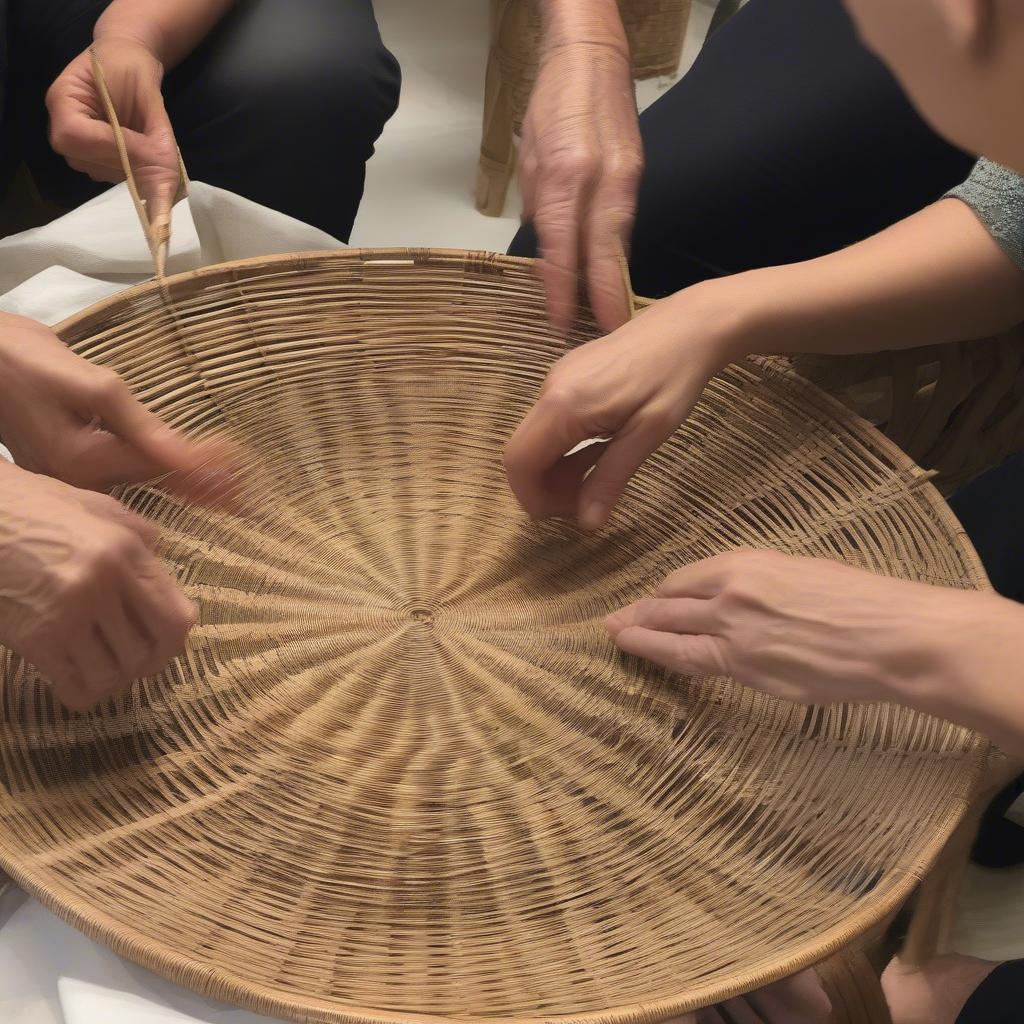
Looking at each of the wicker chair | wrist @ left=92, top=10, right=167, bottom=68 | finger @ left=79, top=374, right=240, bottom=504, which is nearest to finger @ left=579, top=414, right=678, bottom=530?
finger @ left=79, top=374, right=240, bottom=504

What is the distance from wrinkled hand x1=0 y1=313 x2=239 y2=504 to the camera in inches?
22.7

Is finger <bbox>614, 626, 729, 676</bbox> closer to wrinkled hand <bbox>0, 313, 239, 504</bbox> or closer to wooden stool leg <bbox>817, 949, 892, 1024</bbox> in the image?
wooden stool leg <bbox>817, 949, 892, 1024</bbox>

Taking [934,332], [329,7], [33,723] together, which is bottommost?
[33,723]

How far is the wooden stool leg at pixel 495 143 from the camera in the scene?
1.48 m

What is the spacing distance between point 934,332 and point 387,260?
0.37 metres

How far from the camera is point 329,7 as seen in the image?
0.99 meters

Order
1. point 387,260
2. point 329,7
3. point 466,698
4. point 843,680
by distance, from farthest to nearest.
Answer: point 329,7 → point 387,260 → point 466,698 → point 843,680

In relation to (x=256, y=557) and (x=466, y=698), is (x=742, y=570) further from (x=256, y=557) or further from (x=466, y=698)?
(x=256, y=557)

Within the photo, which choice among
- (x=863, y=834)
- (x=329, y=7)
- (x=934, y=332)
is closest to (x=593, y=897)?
(x=863, y=834)

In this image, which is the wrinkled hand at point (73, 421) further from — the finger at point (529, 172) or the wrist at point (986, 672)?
the wrist at point (986, 672)

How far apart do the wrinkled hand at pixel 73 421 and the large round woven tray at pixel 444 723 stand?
0.08 meters

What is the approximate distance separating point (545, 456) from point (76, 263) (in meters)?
0.45

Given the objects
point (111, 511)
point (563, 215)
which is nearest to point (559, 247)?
point (563, 215)

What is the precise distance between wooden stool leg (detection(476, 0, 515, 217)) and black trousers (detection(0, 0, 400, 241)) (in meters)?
0.46
